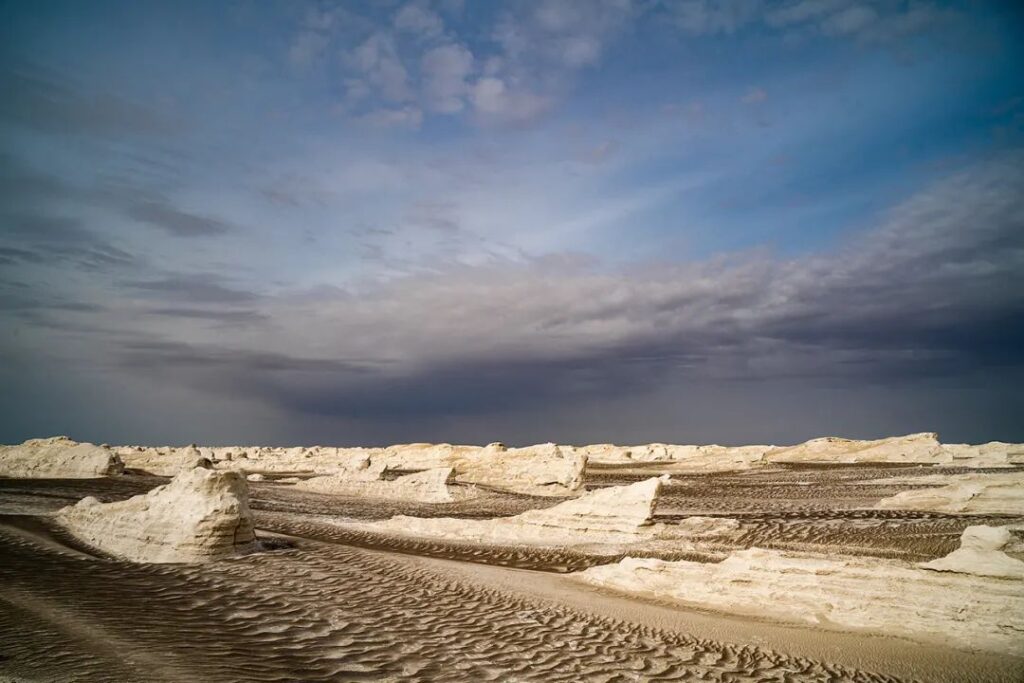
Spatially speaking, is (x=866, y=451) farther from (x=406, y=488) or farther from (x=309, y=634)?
(x=309, y=634)

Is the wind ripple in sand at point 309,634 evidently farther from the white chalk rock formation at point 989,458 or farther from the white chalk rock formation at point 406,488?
the white chalk rock formation at point 989,458

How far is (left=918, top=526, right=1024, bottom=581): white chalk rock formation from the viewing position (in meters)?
9.23


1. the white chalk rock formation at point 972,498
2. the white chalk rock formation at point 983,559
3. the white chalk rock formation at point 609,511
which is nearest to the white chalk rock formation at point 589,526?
the white chalk rock formation at point 609,511

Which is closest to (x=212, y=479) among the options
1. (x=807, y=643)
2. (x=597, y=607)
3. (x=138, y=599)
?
(x=138, y=599)

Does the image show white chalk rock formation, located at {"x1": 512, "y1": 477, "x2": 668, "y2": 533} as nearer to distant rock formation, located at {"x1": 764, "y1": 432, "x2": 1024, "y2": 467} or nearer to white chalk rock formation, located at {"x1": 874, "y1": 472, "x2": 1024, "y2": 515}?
white chalk rock formation, located at {"x1": 874, "y1": 472, "x2": 1024, "y2": 515}

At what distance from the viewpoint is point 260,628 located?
8.80 meters

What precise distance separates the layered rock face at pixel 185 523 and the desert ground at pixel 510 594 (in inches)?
2.0

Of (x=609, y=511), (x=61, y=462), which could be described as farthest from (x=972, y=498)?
(x=61, y=462)

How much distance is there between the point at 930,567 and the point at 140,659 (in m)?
12.5

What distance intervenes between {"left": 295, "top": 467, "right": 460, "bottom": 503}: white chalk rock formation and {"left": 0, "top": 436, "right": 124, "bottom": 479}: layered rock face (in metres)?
17.1

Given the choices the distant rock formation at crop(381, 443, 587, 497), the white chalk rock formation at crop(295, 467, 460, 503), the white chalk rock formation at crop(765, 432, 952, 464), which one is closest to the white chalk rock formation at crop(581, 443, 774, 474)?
the white chalk rock formation at crop(765, 432, 952, 464)

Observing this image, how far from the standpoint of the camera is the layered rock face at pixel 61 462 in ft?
136

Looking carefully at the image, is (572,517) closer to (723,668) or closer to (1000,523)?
(723,668)

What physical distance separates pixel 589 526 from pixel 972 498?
16.5 meters
